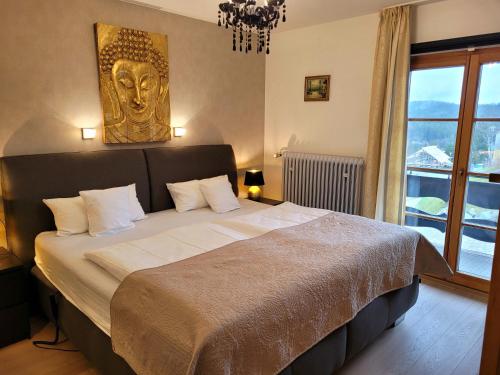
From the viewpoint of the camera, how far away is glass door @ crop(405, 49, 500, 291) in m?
2.93

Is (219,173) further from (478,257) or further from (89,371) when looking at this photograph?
(478,257)

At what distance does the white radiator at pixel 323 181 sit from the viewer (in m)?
3.69

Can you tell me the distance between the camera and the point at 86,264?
213 centimetres

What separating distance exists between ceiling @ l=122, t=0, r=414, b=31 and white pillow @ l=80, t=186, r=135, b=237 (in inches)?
67.6

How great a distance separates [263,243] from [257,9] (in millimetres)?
1442

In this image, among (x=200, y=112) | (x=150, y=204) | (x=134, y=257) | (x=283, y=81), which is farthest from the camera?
(x=283, y=81)

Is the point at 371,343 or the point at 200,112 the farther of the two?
the point at 200,112

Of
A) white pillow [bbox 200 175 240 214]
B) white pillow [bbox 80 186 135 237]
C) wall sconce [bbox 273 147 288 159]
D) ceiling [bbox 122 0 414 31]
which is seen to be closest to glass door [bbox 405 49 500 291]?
ceiling [bbox 122 0 414 31]

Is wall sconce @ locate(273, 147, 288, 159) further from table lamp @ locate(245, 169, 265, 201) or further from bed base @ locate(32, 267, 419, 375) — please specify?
bed base @ locate(32, 267, 419, 375)

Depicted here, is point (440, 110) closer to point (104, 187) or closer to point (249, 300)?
point (249, 300)

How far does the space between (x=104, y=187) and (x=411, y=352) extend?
2.62m

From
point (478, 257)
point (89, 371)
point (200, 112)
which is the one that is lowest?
point (89, 371)

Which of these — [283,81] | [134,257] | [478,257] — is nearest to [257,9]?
[134,257]

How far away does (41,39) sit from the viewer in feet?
8.82
